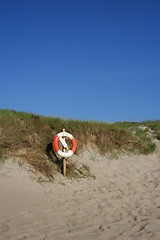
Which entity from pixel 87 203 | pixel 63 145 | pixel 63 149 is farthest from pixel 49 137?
pixel 87 203

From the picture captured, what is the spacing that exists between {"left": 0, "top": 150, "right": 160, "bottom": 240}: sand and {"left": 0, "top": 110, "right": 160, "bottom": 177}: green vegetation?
402 millimetres

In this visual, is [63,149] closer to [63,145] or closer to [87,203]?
[63,145]

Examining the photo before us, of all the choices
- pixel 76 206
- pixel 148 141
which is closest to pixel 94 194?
pixel 76 206

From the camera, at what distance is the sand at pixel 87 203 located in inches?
269

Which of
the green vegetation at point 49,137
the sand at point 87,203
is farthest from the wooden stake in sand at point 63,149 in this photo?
the sand at point 87,203

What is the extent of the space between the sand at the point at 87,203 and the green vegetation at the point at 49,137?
40cm

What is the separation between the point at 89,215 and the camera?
26.6 feet

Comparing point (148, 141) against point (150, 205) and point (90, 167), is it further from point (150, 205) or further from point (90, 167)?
point (150, 205)

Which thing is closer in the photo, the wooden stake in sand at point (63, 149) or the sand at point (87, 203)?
the sand at point (87, 203)

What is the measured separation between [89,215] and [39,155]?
3.54 meters

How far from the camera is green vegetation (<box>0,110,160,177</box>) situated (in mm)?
10852

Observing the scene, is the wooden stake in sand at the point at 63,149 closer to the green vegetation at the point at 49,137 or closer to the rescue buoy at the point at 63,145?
the rescue buoy at the point at 63,145

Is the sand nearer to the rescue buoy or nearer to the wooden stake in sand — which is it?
the wooden stake in sand

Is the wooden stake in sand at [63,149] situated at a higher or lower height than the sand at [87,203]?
higher
